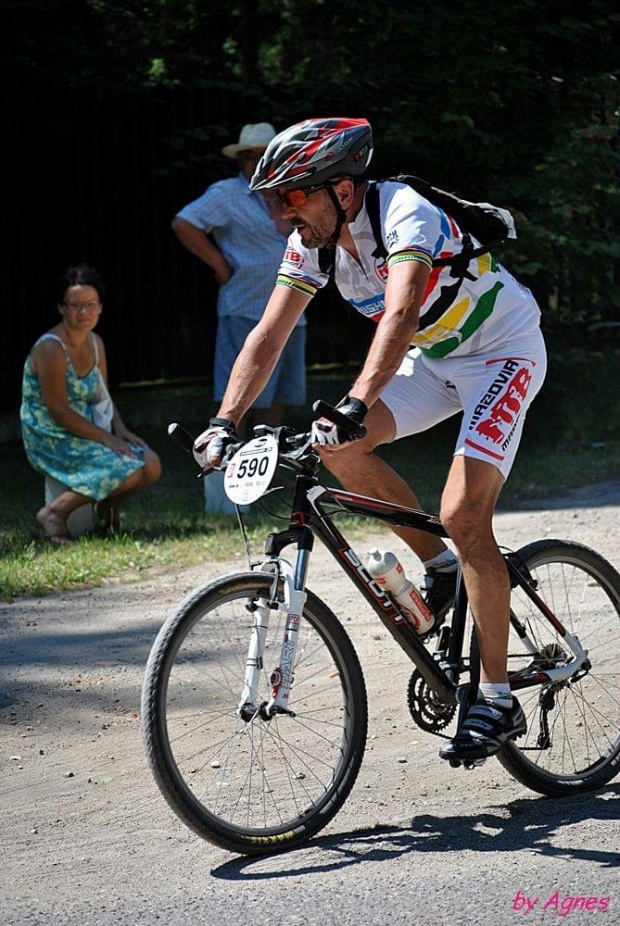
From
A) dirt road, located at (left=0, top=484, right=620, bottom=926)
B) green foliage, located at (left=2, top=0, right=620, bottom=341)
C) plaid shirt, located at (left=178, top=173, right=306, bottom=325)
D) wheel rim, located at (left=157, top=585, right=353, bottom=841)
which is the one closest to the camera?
dirt road, located at (left=0, top=484, right=620, bottom=926)

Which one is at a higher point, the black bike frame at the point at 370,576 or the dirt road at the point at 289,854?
the black bike frame at the point at 370,576

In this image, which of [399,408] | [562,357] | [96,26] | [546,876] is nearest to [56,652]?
[399,408]

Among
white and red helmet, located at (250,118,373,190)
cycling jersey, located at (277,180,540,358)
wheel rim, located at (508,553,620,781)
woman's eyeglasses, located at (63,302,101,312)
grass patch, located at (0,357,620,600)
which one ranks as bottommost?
grass patch, located at (0,357,620,600)

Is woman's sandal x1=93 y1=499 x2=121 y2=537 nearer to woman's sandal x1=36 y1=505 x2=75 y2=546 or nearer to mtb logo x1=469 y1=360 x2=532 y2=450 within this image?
woman's sandal x1=36 y1=505 x2=75 y2=546

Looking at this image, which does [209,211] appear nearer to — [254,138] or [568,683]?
[254,138]

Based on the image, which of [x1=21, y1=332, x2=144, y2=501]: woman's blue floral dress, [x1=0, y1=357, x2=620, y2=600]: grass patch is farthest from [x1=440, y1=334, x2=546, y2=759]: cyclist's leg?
[x1=21, y1=332, x2=144, y2=501]: woman's blue floral dress

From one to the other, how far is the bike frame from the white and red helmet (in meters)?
0.85

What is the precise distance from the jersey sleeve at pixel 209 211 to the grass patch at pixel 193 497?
1.76m

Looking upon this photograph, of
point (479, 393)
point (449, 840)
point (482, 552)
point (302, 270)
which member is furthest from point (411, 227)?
point (449, 840)

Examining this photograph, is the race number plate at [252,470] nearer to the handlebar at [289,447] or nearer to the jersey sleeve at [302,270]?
the handlebar at [289,447]

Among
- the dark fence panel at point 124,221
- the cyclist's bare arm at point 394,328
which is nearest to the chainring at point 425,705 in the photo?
the cyclist's bare arm at point 394,328

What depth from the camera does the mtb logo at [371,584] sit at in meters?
4.14

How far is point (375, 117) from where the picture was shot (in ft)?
36.5

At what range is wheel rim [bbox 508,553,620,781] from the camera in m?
4.55
